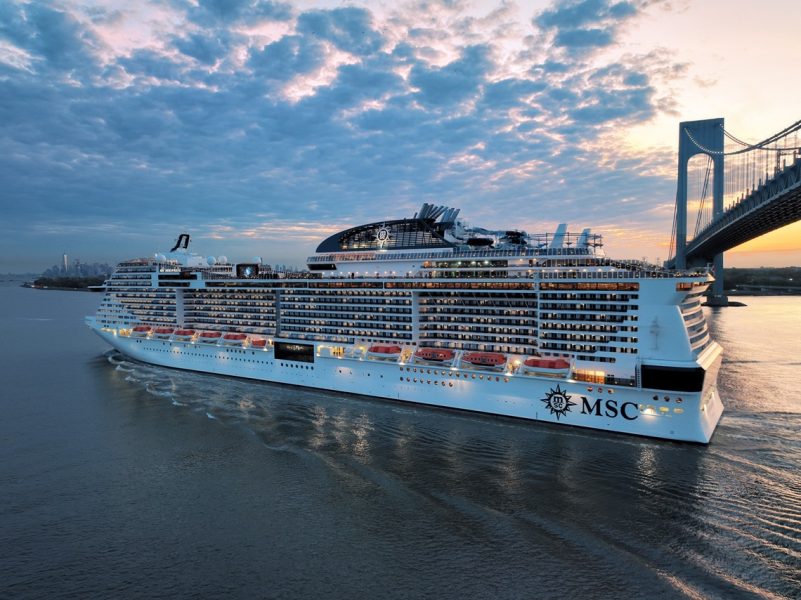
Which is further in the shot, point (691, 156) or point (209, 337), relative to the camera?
point (691, 156)

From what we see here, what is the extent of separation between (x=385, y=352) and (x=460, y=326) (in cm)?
520

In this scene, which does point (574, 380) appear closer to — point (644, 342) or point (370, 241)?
point (644, 342)

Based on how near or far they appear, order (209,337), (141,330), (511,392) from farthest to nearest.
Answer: (141,330) → (209,337) → (511,392)

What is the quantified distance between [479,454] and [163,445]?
15.6 metres

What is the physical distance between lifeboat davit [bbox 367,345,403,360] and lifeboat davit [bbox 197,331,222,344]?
1550 cm

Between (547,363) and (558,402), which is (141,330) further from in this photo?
(558,402)

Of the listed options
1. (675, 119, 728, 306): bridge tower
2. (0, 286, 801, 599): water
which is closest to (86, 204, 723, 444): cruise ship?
→ (0, 286, 801, 599): water

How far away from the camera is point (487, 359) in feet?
91.2

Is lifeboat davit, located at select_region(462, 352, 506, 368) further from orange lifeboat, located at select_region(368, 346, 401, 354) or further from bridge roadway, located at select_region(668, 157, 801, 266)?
bridge roadway, located at select_region(668, 157, 801, 266)

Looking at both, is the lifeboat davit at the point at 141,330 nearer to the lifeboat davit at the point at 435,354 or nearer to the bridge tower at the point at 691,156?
the lifeboat davit at the point at 435,354

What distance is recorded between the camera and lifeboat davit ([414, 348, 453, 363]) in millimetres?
29406

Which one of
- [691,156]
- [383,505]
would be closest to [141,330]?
[383,505]

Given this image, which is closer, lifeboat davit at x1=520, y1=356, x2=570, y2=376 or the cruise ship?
the cruise ship

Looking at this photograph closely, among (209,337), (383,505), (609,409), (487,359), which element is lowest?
(383,505)
